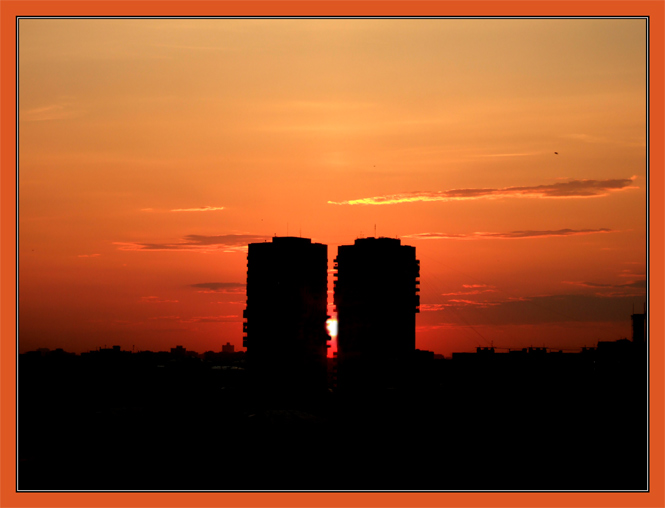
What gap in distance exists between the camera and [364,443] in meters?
131

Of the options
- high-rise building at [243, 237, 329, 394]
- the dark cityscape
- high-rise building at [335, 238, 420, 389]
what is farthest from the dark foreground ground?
high-rise building at [335, 238, 420, 389]

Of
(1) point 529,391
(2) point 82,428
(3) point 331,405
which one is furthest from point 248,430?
(1) point 529,391

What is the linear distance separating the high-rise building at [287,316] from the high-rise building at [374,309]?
5.82 meters

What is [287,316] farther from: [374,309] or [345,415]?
[345,415]

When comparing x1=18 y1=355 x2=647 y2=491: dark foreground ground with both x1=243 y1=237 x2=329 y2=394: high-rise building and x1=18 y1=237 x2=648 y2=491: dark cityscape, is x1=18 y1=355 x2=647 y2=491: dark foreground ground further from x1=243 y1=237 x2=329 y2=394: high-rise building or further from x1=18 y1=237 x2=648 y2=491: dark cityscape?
x1=243 y1=237 x2=329 y2=394: high-rise building

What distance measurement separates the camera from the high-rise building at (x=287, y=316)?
18025cm

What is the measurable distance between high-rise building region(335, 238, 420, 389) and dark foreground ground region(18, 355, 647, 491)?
19.3m

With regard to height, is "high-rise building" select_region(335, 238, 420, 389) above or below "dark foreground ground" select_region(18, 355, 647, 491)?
above

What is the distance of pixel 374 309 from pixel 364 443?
62.7m

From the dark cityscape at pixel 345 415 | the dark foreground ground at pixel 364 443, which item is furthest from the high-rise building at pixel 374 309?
the dark foreground ground at pixel 364 443

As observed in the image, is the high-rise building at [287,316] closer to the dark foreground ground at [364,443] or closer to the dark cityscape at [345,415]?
the dark cityscape at [345,415]

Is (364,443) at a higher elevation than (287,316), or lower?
lower

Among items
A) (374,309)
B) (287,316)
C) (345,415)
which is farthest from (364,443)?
Answer: (374,309)

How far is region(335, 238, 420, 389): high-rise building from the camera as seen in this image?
18650 cm
